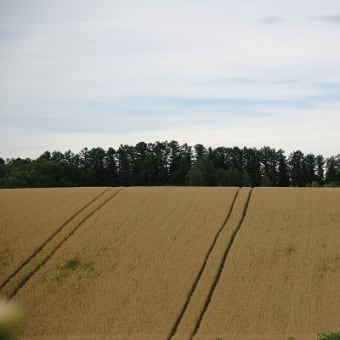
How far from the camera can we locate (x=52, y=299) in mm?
22281

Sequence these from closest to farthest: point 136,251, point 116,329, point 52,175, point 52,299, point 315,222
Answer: point 116,329
point 52,299
point 136,251
point 315,222
point 52,175

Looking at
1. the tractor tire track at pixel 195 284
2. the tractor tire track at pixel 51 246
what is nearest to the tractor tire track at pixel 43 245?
the tractor tire track at pixel 51 246

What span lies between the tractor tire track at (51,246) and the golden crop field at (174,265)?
0.06m

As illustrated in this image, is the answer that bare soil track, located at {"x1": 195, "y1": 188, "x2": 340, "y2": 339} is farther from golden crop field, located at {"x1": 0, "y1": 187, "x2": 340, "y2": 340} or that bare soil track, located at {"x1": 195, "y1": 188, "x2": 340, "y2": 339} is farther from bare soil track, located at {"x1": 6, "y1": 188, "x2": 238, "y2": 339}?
bare soil track, located at {"x1": 6, "y1": 188, "x2": 238, "y2": 339}

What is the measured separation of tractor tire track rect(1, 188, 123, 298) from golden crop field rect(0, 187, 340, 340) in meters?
0.06

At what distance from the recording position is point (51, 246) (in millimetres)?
27312

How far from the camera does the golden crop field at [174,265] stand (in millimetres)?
19844

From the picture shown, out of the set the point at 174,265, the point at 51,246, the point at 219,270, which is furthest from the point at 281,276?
the point at 51,246

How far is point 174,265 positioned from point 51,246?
6568 mm

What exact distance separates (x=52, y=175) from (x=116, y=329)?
62.8 m

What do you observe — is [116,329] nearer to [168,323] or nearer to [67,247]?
[168,323]

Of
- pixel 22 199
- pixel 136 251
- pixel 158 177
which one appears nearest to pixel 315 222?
pixel 136 251

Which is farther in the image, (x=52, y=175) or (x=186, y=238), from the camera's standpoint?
(x=52, y=175)

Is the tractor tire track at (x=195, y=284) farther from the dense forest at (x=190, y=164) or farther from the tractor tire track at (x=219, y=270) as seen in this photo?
the dense forest at (x=190, y=164)
